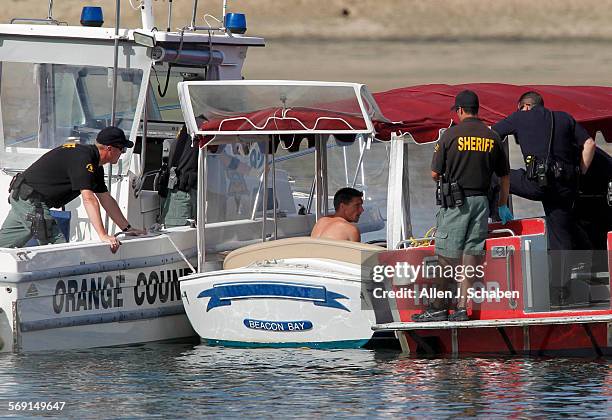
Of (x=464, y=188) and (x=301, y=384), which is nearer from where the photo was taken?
(x=301, y=384)

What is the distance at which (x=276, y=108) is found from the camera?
12.9 meters

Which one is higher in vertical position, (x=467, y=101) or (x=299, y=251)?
(x=467, y=101)

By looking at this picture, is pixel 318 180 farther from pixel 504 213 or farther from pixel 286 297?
pixel 504 213

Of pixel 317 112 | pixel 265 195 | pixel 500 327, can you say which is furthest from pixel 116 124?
pixel 500 327

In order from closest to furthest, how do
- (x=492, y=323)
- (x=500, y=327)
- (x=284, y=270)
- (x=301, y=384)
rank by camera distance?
(x=301, y=384), (x=492, y=323), (x=500, y=327), (x=284, y=270)

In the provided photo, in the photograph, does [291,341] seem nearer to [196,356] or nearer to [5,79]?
[196,356]

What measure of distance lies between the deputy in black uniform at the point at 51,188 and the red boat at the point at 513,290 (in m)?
2.21

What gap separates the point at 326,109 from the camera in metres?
12.8

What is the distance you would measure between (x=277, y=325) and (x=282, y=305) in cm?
18

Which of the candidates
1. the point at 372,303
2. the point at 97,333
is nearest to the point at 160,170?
the point at 97,333

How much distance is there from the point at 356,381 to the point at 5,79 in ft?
15.6

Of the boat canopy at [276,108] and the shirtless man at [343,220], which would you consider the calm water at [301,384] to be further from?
the boat canopy at [276,108]

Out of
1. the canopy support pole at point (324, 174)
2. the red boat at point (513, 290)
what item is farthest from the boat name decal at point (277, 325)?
the canopy support pole at point (324, 174)

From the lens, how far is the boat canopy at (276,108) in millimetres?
12648
